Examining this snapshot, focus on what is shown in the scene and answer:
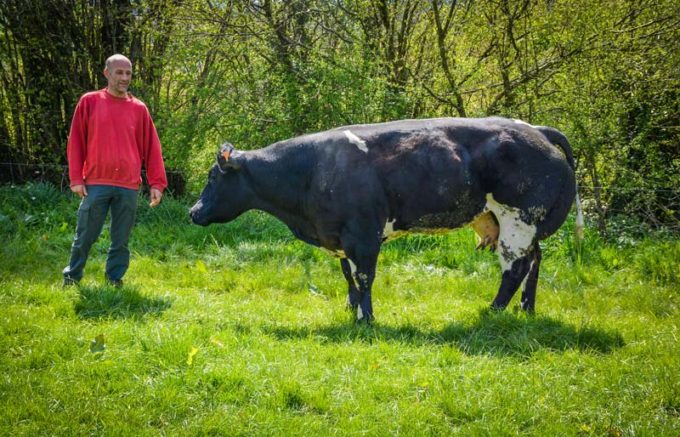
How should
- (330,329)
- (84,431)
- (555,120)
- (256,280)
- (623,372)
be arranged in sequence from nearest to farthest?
1. (84,431)
2. (623,372)
3. (330,329)
4. (256,280)
5. (555,120)

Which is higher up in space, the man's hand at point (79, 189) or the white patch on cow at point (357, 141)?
the white patch on cow at point (357, 141)

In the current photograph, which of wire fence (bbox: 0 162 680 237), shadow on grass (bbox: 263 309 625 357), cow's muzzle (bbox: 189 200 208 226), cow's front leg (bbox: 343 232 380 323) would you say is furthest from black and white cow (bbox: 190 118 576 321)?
wire fence (bbox: 0 162 680 237)

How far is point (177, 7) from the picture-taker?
10398 mm

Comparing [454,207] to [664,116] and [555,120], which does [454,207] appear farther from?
[664,116]

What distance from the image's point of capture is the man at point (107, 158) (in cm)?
638

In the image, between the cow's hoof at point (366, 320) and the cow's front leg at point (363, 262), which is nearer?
the cow's hoof at point (366, 320)

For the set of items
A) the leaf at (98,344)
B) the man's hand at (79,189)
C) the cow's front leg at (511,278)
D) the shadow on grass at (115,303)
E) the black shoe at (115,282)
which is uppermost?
the man's hand at (79,189)

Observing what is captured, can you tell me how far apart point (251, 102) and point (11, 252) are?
166 inches

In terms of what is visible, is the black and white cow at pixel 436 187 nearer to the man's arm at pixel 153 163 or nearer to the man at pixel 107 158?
the man's arm at pixel 153 163

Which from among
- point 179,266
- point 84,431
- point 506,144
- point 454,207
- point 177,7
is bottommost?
point 179,266

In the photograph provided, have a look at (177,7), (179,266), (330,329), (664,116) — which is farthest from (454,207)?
(177,7)

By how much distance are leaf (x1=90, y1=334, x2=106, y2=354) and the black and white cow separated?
2209mm

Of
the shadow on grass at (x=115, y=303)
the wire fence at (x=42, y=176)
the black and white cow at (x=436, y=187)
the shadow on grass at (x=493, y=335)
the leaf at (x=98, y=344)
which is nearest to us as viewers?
the leaf at (x=98, y=344)

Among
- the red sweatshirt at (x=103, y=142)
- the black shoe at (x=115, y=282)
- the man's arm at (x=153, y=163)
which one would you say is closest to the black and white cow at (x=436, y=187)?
the man's arm at (x=153, y=163)
